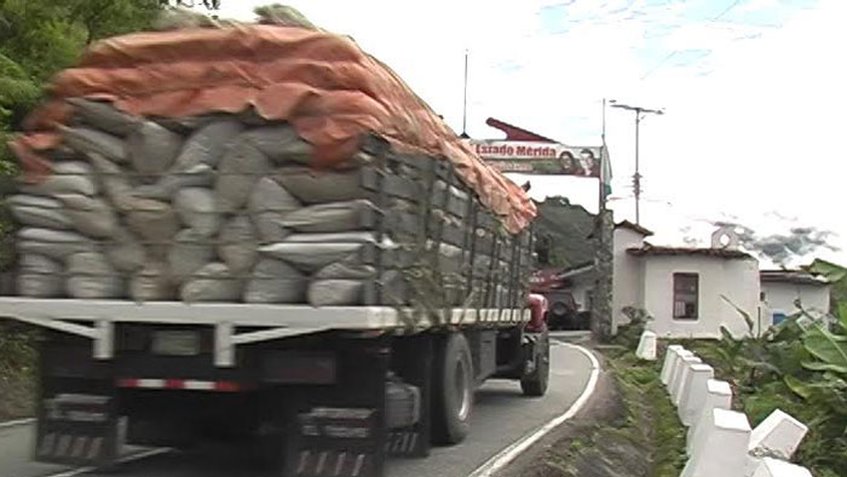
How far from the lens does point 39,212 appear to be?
9484 mm

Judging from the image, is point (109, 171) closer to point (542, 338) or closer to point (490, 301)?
point (490, 301)

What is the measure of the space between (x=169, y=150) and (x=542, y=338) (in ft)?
31.8

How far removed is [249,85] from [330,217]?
3.88ft

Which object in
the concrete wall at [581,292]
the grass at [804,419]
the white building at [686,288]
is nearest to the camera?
the grass at [804,419]

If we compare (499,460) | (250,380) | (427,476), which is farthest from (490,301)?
(250,380)

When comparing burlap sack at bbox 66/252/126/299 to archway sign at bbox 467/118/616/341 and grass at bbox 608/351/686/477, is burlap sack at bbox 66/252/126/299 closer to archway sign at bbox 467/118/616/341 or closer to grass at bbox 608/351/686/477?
grass at bbox 608/351/686/477

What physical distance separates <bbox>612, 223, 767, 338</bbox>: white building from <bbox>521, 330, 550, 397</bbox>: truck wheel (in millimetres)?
22736

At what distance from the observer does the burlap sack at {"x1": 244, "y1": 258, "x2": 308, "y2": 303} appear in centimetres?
877

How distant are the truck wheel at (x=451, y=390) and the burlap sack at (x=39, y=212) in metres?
3.46

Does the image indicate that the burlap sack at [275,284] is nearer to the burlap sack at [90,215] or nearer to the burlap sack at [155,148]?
the burlap sack at [155,148]

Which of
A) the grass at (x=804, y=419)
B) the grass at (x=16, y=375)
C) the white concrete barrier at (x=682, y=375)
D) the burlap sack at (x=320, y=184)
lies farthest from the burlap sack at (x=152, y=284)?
the white concrete barrier at (x=682, y=375)

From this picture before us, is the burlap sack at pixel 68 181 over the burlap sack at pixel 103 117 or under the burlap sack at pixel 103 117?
under

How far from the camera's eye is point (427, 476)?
10.3 meters

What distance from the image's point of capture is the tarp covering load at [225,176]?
8.81m
